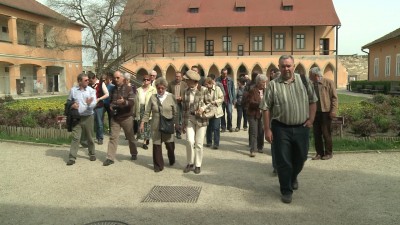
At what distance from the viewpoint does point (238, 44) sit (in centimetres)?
4781

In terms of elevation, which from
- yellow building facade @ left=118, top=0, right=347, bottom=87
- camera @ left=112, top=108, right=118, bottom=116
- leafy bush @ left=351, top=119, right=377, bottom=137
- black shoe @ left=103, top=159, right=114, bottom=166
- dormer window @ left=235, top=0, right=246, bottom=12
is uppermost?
dormer window @ left=235, top=0, right=246, bottom=12

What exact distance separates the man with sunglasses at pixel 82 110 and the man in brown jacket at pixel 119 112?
1.70 ft

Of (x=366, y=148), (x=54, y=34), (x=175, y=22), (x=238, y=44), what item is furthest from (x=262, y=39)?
(x=366, y=148)

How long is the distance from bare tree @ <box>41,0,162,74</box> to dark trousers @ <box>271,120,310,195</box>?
108ft

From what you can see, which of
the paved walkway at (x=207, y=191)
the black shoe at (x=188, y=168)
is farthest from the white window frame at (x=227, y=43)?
the black shoe at (x=188, y=168)

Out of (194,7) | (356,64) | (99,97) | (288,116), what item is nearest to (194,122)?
(288,116)

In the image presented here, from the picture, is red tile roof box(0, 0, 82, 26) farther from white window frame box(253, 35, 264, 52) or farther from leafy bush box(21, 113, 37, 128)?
leafy bush box(21, 113, 37, 128)

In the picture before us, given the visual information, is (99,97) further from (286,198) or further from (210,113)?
(286,198)

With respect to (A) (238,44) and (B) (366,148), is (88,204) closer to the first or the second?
(B) (366,148)

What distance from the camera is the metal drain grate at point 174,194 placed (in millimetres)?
5449

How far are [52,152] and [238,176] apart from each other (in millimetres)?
4759

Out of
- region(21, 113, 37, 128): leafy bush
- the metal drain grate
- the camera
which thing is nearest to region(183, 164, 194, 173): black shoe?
the metal drain grate

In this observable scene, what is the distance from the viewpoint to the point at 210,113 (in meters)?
7.20

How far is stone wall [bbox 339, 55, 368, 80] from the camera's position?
56000mm
